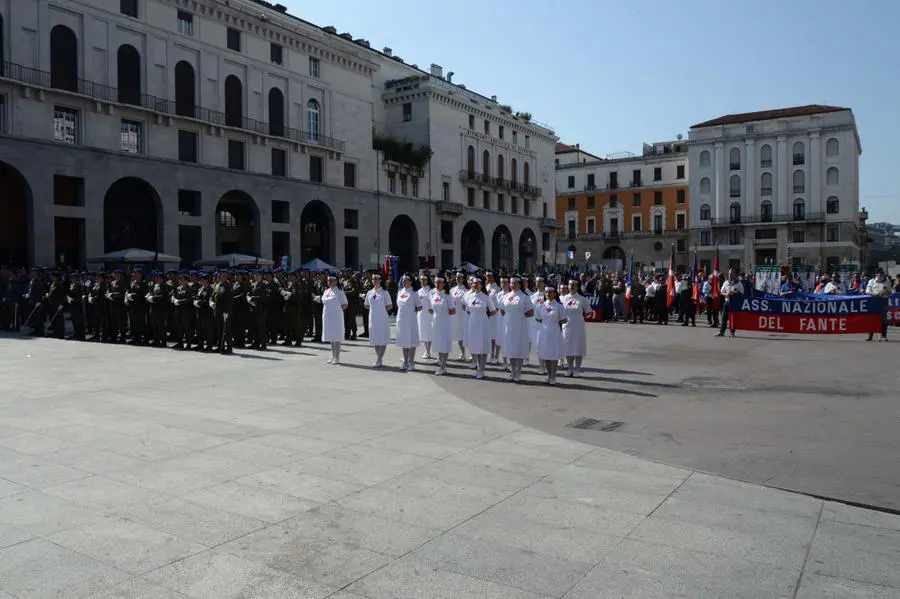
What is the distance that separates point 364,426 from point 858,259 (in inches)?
3372

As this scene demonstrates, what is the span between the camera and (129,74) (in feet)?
117

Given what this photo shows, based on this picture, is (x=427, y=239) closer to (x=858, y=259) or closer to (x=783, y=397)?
(x=783, y=397)

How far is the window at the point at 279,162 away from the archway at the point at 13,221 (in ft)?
46.3

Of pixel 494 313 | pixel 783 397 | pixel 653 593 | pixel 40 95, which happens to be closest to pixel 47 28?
pixel 40 95

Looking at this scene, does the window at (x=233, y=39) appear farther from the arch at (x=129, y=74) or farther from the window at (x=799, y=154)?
the window at (x=799, y=154)

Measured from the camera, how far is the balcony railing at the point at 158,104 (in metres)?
31.2

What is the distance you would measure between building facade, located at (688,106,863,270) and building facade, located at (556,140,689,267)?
3.93 meters

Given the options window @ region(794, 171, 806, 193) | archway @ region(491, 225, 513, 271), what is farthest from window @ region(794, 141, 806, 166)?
archway @ region(491, 225, 513, 271)

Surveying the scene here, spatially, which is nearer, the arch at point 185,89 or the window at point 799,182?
the arch at point 185,89

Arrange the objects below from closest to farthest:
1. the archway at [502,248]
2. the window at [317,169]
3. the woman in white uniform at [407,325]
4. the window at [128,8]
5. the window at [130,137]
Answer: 1. the woman in white uniform at [407,325]
2. the window at [128,8]
3. the window at [130,137]
4. the window at [317,169]
5. the archway at [502,248]

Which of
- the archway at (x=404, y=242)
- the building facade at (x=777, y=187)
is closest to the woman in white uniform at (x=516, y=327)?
the archway at (x=404, y=242)

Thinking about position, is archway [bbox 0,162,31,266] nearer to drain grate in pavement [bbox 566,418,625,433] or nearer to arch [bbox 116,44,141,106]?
arch [bbox 116,44,141,106]

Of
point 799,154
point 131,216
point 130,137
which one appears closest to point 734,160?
point 799,154

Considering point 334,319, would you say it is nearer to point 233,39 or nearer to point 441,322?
point 441,322
